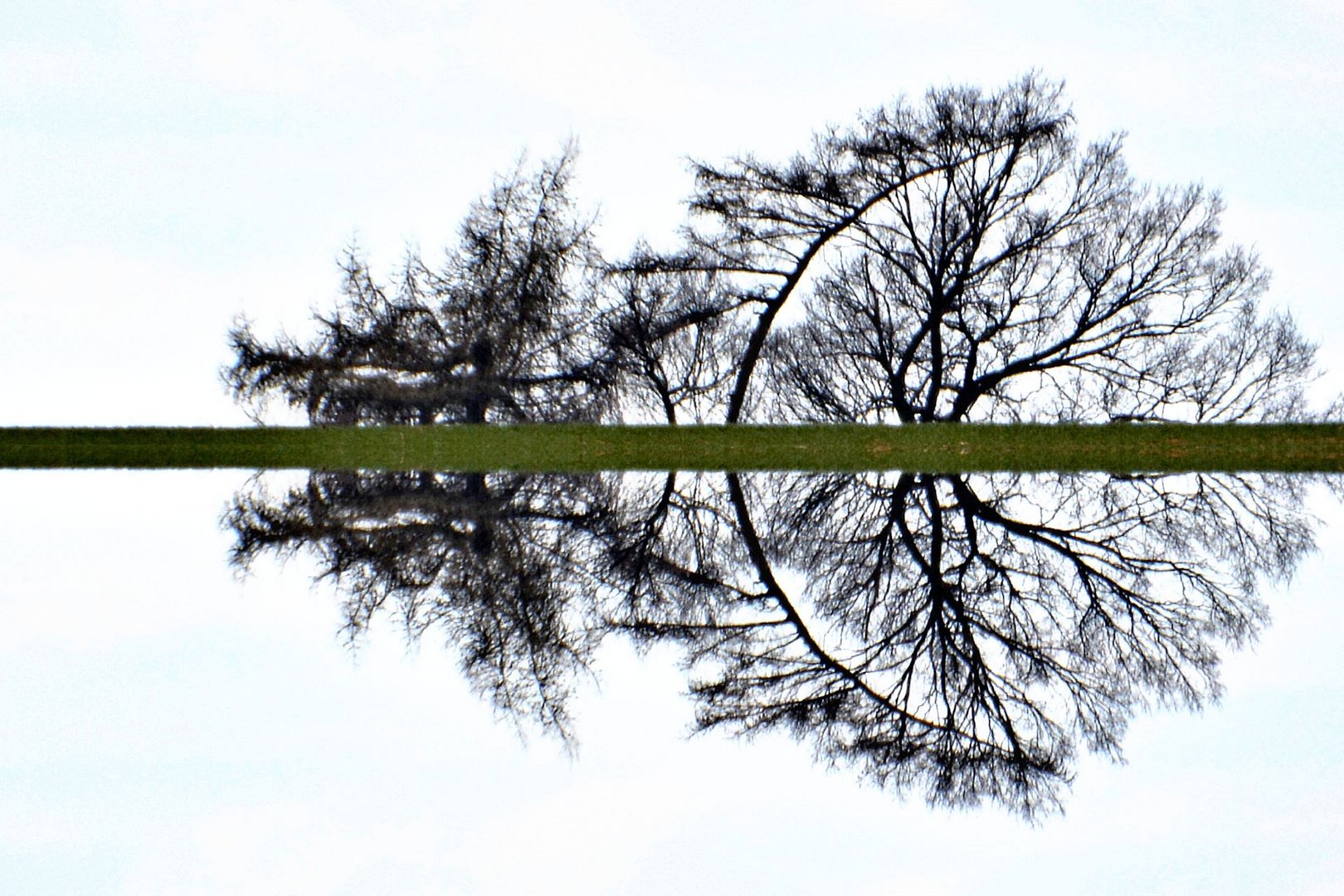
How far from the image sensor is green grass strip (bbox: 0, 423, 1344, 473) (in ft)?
14.8

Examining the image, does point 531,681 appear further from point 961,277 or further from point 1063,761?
point 961,277

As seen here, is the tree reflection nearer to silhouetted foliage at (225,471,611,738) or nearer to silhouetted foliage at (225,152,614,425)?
silhouetted foliage at (225,471,611,738)

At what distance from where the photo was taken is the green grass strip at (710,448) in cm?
452

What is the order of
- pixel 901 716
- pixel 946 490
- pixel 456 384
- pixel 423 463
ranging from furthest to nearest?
pixel 456 384
pixel 423 463
pixel 946 490
pixel 901 716

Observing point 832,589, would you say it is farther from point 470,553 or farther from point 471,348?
point 471,348

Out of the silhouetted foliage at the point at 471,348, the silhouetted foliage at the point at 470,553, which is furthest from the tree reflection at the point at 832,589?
the silhouetted foliage at the point at 471,348

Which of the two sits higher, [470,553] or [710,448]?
[710,448]

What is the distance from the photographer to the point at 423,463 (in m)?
4.71

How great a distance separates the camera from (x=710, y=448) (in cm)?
520

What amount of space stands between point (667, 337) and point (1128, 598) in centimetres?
560

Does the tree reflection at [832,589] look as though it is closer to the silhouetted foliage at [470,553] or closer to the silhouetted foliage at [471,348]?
the silhouetted foliage at [470,553]

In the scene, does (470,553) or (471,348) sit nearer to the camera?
(470,553)

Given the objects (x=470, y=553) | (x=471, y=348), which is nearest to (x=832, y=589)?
(x=470, y=553)

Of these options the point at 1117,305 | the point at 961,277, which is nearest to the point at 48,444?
the point at 961,277
